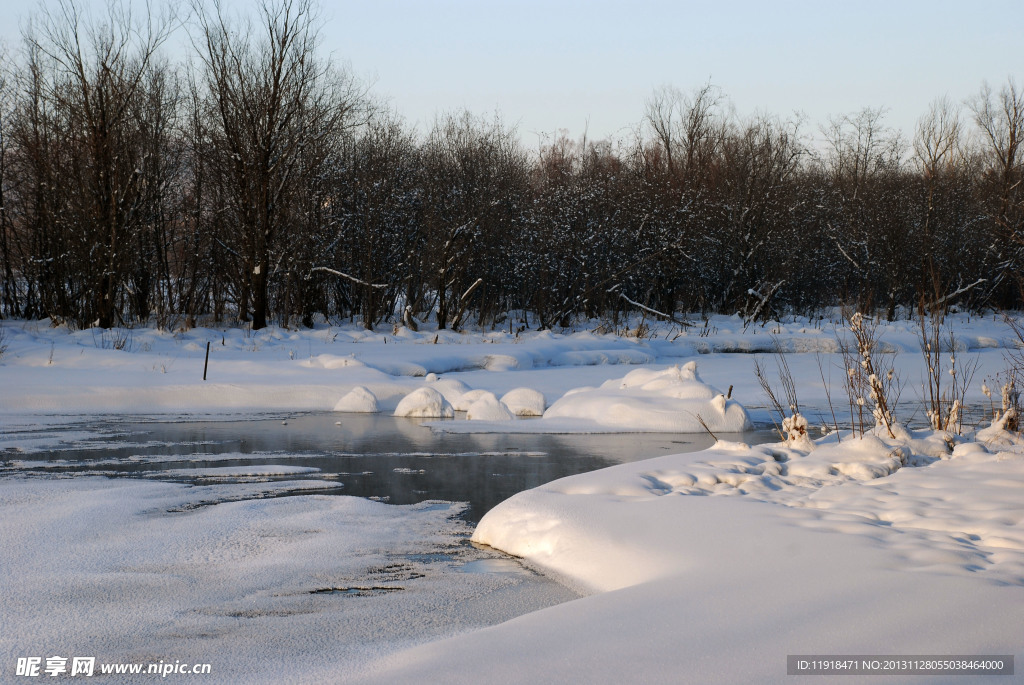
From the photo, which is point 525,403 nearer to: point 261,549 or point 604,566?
point 261,549

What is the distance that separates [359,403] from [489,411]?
2.30 meters

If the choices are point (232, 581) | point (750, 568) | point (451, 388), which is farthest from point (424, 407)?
point (750, 568)

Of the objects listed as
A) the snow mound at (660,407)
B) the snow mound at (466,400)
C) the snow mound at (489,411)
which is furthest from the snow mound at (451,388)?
the snow mound at (660,407)

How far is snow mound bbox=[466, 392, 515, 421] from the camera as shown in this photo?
11.3 metres

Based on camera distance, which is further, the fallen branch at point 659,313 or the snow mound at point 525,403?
the fallen branch at point 659,313

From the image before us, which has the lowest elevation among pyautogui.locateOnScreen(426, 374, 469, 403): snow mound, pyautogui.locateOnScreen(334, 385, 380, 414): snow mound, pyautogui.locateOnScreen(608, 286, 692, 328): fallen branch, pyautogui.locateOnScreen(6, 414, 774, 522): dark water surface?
pyautogui.locateOnScreen(6, 414, 774, 522): dark water surface

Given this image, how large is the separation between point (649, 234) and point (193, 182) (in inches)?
535

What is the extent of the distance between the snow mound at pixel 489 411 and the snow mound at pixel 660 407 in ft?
2.00

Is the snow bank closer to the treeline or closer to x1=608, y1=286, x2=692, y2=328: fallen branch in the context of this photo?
the treeline

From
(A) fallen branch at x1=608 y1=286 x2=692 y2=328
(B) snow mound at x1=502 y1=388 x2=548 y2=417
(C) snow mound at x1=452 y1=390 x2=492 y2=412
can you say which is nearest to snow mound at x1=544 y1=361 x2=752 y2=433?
(B) snow mound at x1=502 y1=388 x2=548 y2=417

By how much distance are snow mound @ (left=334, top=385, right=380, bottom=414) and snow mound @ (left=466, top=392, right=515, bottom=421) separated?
1.76 meters

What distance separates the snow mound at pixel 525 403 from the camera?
1217 cm

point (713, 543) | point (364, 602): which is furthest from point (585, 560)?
point (364, 602)

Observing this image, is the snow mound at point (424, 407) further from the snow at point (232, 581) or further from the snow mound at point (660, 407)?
the snow at point (232, 581)
